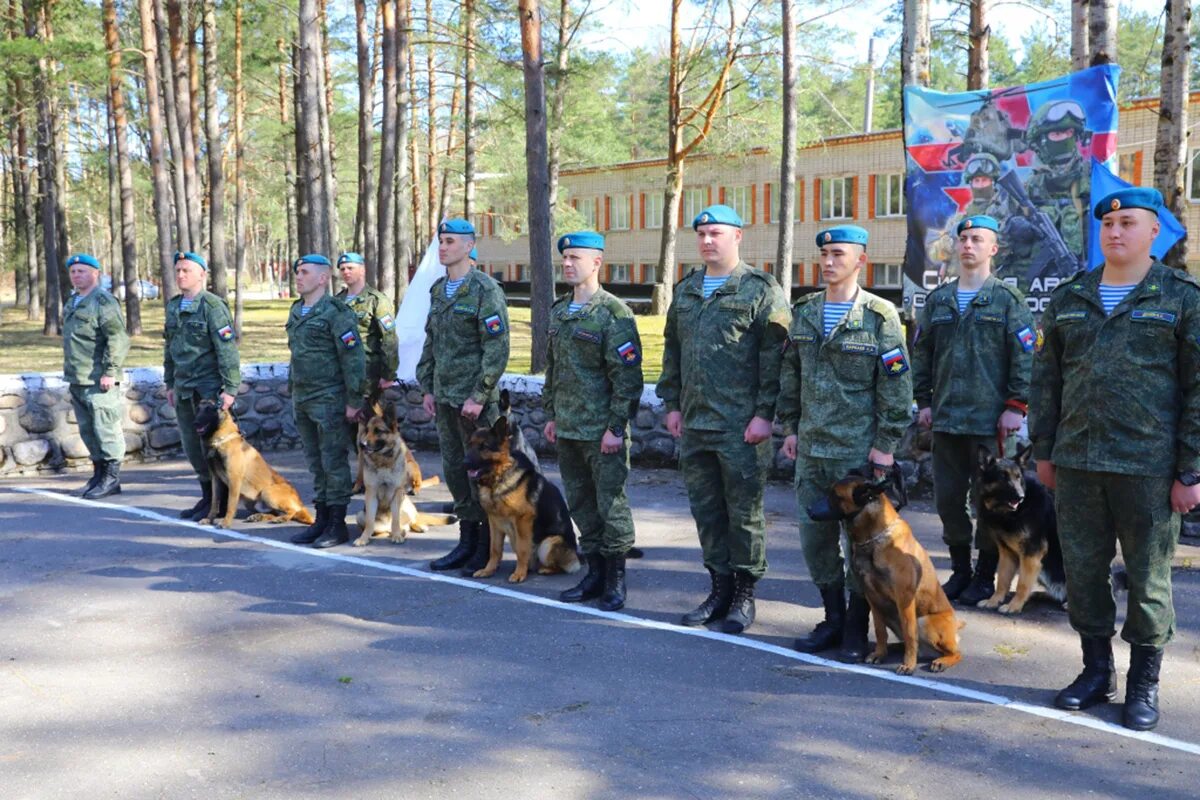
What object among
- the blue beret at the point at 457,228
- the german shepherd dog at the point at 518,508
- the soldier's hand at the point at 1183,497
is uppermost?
the blue beret at the point at 457,228

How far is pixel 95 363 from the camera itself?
9305mm

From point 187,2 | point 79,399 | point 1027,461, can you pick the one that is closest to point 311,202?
point 79,399

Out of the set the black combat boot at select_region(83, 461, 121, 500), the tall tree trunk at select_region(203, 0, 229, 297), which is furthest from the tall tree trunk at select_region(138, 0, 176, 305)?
the black combat boot at select_region(83, 461, 121, 500)

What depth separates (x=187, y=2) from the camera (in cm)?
2217

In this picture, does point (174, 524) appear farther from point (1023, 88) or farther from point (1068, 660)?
point (1023, 88)

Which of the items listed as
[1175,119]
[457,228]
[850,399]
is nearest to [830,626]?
[850,399]

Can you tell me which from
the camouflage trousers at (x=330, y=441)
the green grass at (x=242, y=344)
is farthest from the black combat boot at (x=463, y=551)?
the green grass at (x=242, y=344)

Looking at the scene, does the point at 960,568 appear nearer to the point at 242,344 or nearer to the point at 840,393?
the point at 840,393

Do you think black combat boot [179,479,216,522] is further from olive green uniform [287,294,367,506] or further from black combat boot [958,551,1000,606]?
black combat boot [958,551,1000,606]

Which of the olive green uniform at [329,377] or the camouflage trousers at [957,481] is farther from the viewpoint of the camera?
the olive green uniform at [329,377]

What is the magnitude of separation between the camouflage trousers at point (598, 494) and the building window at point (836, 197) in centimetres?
3194

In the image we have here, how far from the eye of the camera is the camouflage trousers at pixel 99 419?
30.6 ft

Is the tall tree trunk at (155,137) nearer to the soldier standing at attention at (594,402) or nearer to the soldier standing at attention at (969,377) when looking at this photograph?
the soldier standing at attention at (594,402)

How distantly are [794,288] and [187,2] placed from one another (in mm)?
19487
